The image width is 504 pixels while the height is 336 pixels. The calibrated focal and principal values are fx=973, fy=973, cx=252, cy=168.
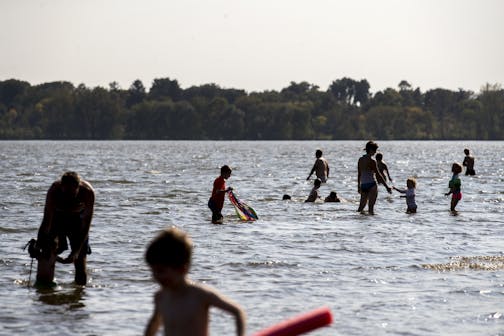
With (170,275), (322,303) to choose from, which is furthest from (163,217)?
(170,275)

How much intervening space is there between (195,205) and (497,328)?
19.1m

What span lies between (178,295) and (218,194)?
14.8m

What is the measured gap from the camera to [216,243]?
17.0 meters

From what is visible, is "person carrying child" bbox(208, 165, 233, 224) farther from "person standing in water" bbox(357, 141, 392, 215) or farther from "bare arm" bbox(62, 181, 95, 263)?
"bare arm" bbox(62, 181, 95, 263)

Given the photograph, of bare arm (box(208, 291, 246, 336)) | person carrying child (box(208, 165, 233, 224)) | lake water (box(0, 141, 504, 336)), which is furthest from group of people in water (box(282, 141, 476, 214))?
bare arm (box(208, 291, 246, 336))

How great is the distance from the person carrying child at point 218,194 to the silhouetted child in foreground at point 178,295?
43.7 ft

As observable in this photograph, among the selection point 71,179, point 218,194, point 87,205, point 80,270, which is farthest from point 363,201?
point 71,179

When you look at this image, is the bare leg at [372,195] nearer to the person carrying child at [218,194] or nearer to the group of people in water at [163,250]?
the group of people in water at [163,250]

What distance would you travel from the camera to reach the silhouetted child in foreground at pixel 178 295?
511 centimetres

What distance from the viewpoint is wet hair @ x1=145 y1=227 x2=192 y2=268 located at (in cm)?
510

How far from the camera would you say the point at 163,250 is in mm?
5102

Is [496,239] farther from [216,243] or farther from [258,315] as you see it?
[258,315]

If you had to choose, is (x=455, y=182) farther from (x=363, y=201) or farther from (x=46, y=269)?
(x=46, y=269)

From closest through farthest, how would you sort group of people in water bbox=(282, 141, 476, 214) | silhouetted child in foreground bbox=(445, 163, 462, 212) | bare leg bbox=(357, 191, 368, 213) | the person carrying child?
the person carrying child < group of people in water bbox=(282, 141, 476, 214) < silhouetted child in foreground bbox=(445, 163, 462, 212) < bare leg bbox=(357, 191, 368, 213)
